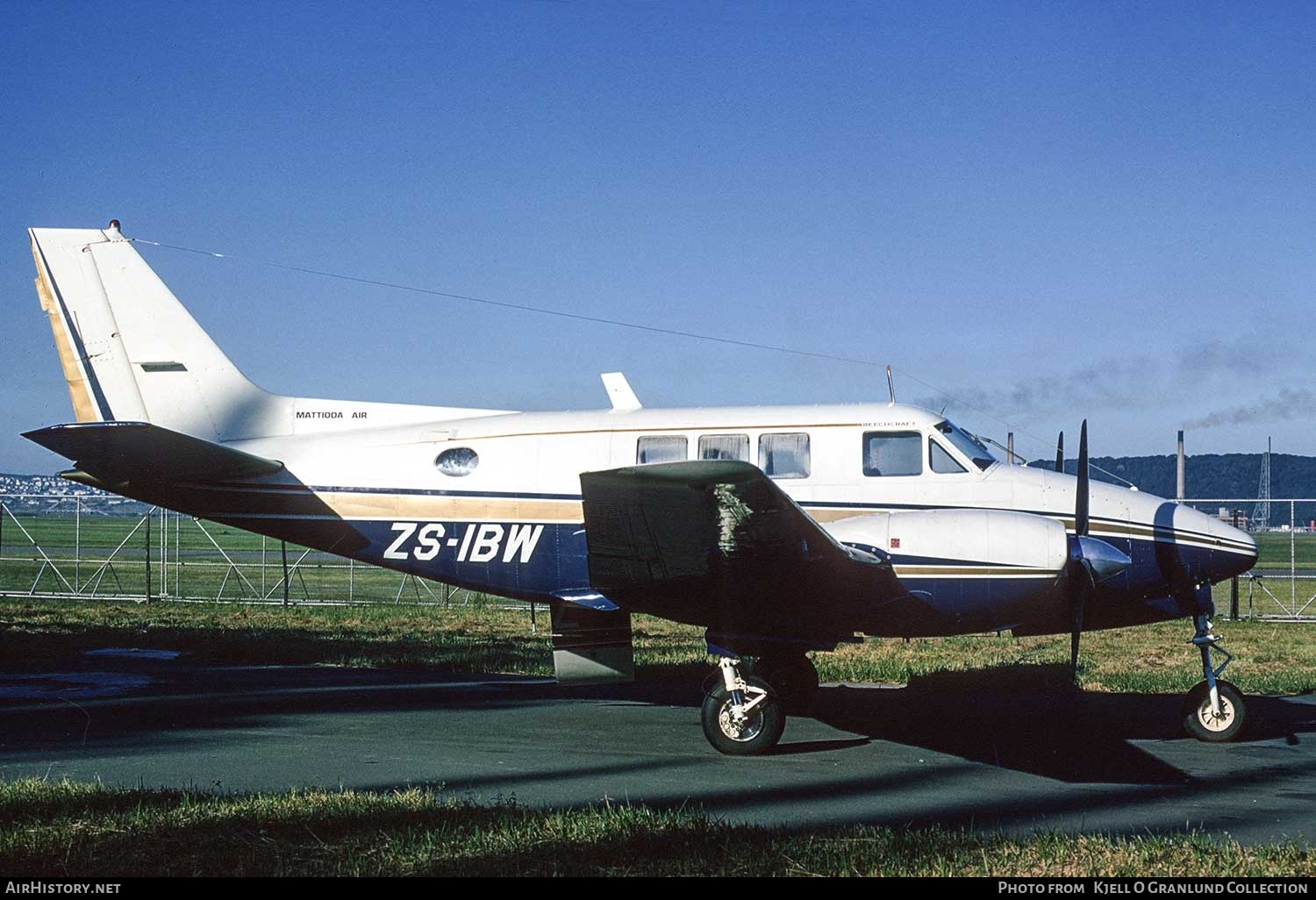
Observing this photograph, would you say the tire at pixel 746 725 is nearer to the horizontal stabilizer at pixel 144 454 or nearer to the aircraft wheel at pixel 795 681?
the aircraft wheel at pixel 795 681

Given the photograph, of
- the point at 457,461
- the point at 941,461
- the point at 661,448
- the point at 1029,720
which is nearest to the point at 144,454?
the point at 457,461

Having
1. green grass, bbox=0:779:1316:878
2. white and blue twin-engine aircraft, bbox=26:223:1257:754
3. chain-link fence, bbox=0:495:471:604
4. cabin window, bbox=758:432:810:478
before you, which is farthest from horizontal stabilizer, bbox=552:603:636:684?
chain-link fence, bbox=0:495:471:604

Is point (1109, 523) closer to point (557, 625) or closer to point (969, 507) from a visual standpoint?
point (969, 507)

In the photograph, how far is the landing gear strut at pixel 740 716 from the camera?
9.95 meters

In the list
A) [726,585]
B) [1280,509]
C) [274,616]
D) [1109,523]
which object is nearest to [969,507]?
[1109,523]

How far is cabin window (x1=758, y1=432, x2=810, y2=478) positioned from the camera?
11.3m

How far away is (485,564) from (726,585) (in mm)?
3200

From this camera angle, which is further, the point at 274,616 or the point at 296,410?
the point at 274,616

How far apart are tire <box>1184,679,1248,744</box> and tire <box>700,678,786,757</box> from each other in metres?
4.05

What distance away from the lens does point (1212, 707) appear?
10.7 m

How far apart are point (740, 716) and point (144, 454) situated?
21.6ft

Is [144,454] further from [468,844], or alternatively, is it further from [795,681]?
[795,681]

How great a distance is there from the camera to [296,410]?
13141 millimetres

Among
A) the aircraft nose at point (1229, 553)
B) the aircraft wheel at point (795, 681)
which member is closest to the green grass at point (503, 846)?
the aircraft nose at point (1229, 553)
